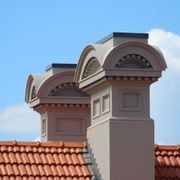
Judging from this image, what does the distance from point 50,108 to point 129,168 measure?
16.5ft

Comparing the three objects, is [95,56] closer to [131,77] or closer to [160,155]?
[131,77]

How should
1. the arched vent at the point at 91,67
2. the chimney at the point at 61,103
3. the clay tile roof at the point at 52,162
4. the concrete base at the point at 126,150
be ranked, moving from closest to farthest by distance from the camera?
the concrete base at the point at 126,150 → the clay tile roof at the point at 52,162 → the arched vent at the point at 91,67 → the chimney at the point at 61,103

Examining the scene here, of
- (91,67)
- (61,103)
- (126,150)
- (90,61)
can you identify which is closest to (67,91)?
(61,103)

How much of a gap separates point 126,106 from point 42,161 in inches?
99.8

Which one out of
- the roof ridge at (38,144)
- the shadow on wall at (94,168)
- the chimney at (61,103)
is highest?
the chimney at (61,103)

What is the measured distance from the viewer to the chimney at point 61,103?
28.4m

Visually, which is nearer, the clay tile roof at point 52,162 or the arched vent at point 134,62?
the clay tile roof at point 52,162

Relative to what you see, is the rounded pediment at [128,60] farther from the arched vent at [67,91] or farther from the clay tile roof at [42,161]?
the arched vent at [67,91]

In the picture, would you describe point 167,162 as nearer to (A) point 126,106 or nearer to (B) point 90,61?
(A) point 126,106

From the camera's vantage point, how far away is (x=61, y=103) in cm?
2844

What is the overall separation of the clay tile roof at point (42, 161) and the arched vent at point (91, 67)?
6.15 feet

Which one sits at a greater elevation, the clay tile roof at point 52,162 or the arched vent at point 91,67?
the arched vent at point 91,67

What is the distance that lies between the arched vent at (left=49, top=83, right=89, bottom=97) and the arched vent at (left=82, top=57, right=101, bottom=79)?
2368mm

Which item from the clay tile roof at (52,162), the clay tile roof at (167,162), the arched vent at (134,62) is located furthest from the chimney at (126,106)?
the clay tile roof at (167,162)
